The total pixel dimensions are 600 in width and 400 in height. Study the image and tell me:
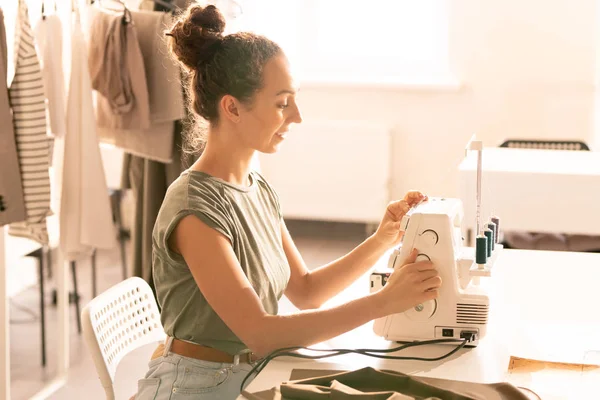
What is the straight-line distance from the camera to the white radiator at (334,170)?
5.05 metres

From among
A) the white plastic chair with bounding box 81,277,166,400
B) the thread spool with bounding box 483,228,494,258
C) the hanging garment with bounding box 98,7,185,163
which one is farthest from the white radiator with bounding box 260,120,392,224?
the thread spool with bounding box 483,228,494,258

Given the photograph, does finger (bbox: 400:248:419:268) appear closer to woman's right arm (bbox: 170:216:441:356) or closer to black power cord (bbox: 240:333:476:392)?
woman's right arm (bbox: 170:216:441:356)

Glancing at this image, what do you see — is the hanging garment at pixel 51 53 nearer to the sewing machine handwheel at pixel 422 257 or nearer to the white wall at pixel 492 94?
the sewing machine handwheel at pixel 422 257

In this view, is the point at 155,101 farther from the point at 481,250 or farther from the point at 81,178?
the point at 481,250

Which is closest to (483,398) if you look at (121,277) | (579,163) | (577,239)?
(579,163)

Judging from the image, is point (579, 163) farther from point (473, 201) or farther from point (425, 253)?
point (425, 253)

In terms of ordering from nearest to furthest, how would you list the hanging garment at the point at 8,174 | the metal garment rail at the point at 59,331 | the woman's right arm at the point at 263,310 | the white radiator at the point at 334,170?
the woman's right arm at the point at 263,310, the hanging garment at the point at 8,174, the metal garment rail at the point at 59,331, the white radiator at the point at 334,170

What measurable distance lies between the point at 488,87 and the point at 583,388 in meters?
3.70

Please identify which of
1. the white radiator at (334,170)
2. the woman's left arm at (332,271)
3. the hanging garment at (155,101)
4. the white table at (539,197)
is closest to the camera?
the woman's left arm at (332,271)

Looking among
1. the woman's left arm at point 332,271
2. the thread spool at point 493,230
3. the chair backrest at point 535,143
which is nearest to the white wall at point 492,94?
the chair backrest at point 535,143

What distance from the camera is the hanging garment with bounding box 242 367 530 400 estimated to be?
50.3 inches

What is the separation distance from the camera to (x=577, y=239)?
3459mm

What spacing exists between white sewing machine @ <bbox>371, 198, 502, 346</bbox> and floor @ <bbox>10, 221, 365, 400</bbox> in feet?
5.58

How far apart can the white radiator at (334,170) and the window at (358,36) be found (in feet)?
1.02
